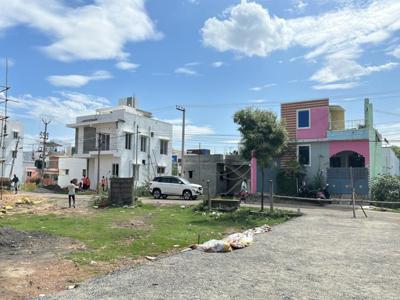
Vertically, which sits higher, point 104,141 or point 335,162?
point 104,141

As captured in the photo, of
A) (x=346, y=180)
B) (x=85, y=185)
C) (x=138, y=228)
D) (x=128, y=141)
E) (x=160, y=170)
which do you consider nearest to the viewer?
(x=138, y=228)

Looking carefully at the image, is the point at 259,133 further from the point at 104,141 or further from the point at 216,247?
the point at 104,141

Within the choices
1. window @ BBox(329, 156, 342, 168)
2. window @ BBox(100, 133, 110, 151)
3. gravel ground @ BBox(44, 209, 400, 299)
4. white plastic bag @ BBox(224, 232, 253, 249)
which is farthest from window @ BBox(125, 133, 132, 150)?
white plastic bag @ BBox(224, 232, 253, 249)

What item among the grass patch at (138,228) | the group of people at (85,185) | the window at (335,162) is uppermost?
the window at (335,162)

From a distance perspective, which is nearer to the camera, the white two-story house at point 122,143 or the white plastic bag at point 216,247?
the white plastic bag at point 216,247

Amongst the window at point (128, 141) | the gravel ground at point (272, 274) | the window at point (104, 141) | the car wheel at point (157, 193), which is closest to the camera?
the gravel ground at point (272, 274)

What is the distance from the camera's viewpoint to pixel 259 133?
70.6 ft

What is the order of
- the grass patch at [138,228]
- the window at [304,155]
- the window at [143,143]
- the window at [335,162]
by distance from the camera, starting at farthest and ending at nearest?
1. the window at [143,143]
2. the window at [304,155]
3. the window at [335,162]
4. the grass patch at [138,228]

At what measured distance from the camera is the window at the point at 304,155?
32.8 meters

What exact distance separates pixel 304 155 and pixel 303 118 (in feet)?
9.24

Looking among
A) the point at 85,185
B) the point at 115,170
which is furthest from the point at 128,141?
the point at 85,185

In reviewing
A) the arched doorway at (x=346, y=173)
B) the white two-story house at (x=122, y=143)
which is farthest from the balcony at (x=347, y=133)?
the white two-story house at (x=122, y=143)

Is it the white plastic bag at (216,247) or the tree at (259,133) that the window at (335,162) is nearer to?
the tree at (259,133)

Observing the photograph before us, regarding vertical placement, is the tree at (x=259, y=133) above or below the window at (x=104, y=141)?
below
